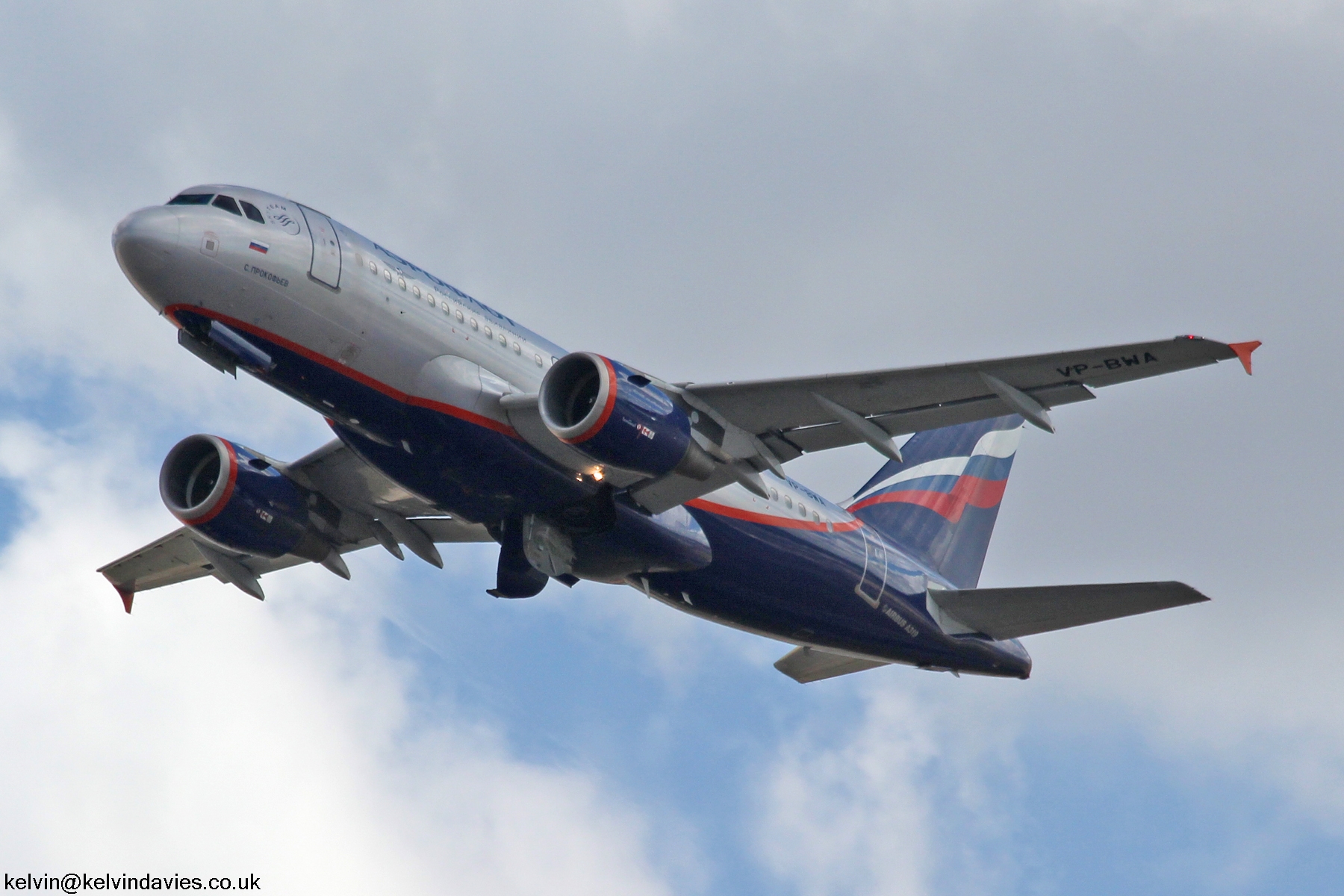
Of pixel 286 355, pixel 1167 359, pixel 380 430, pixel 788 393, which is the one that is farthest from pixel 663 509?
pixel 1167 359

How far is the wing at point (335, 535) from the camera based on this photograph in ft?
99.5

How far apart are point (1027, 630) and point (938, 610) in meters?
1.85

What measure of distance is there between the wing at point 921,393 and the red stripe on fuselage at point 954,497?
30.8 feet

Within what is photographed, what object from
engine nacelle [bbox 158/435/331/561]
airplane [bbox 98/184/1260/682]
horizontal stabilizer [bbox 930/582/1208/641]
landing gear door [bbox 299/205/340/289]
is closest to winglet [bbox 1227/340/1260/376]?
airplane [bbox 98/184/1260/682]

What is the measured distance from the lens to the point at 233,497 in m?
29.2

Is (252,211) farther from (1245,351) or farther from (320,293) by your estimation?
(1245,351)

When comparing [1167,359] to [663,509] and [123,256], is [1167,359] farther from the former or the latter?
[123,256]

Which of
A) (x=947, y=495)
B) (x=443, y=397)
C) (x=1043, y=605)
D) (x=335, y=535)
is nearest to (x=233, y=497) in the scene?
(x=335, y=535)

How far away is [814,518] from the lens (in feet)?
97.1

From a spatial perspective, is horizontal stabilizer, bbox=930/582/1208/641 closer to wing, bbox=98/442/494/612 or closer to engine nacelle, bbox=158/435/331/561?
wing, bbox=98/442/494/612

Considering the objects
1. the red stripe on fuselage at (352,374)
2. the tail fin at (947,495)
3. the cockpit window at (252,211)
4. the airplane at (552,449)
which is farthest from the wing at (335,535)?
the tail fin at (947,495)

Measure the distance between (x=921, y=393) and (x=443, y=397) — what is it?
305 inches

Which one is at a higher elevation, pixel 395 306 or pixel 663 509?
pixel 395 306

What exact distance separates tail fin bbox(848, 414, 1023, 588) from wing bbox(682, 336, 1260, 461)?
7.75 m
